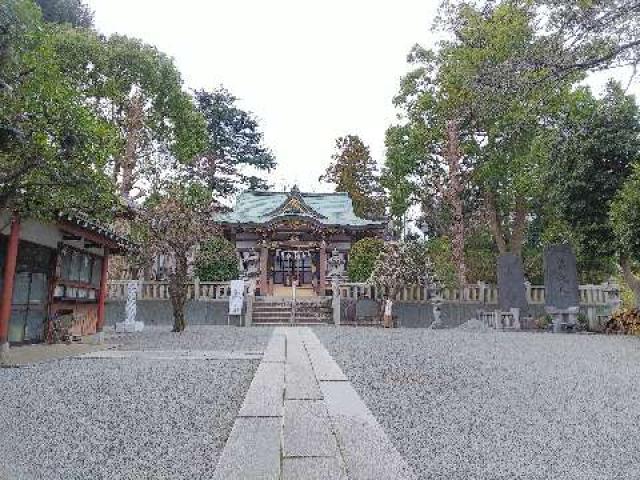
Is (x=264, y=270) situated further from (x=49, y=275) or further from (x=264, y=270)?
(x=49, y=275)

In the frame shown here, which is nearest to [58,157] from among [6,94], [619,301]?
[6,94]

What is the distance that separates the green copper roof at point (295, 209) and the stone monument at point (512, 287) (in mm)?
6601

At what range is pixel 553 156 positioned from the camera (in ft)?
49.0

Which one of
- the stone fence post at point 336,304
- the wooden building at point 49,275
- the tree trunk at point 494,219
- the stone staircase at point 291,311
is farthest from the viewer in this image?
the tree trunk at point 494,219

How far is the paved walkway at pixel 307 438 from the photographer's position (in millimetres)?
2641

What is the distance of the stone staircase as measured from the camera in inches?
680

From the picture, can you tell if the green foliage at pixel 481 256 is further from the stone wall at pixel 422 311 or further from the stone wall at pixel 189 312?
the stone wall at pixel 189 312

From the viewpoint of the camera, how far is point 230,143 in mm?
34156

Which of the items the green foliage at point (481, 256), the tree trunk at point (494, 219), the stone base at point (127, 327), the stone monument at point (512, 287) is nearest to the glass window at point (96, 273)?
the stone base at point (127, 327)

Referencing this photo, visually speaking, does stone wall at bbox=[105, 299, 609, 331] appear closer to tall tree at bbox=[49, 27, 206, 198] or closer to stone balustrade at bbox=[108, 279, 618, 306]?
stone balustrade at bbox=[108, 279, 618, 306]

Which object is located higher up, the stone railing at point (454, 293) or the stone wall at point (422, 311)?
the stone railing at point (454, 293)

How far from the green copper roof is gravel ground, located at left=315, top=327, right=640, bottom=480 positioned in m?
13.9

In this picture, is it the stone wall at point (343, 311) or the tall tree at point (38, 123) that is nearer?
the tall tree at point (38, 123)

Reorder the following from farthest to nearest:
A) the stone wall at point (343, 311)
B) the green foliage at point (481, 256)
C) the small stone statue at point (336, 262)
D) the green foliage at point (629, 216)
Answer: the green foliage at point (481, 256) → the small stone statue at point (336, 262) → the stone wall at point (343, 311) → the green foliage at point (629, 216)
